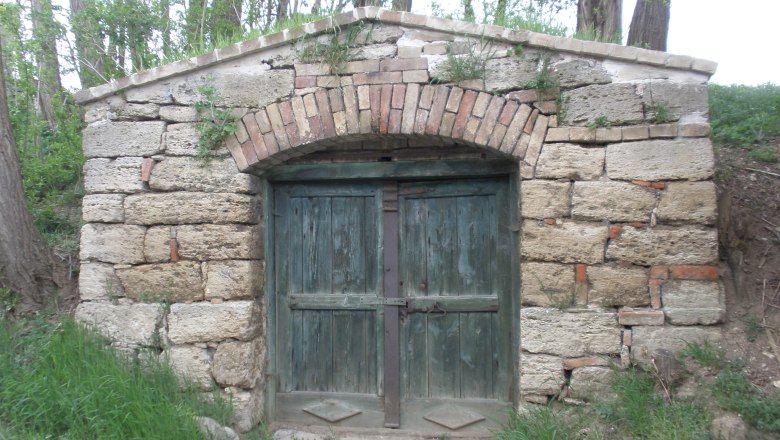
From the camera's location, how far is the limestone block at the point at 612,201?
127 inches

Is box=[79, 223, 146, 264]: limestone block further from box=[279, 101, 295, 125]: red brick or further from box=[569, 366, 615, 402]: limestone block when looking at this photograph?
box=[569, 366, 615, 402]: limestone block

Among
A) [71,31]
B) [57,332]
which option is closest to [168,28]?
[71,31]

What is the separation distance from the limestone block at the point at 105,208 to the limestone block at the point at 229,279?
71cm

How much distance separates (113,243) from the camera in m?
3.66

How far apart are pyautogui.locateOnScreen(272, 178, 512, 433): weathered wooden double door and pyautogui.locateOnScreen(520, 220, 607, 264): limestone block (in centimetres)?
44

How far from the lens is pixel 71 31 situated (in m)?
6.12

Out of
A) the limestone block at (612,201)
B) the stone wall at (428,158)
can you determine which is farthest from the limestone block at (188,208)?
the limestone block at (612,201)

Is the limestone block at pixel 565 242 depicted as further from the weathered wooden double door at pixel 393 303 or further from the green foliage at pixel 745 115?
the green foliage at pixel 745 115

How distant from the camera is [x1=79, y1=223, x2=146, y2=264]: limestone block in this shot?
3.64m

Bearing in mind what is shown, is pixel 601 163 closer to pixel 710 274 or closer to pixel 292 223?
pixel 710 274

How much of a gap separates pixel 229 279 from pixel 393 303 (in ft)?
3.72

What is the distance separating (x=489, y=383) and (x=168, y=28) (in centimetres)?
523

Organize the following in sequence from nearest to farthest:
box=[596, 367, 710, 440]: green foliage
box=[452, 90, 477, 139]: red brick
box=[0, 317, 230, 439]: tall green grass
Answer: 1. box=[596, 367, 710, 440]: green foliage
2. box=[0, 317, 230, 439]: tall green grass
3. box=[452, 90, 477, 139]: red brick

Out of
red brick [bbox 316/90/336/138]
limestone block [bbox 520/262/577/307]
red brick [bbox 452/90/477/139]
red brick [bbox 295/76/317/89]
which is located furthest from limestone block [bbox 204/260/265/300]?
limestone block [bbox 520/262/577/307]
